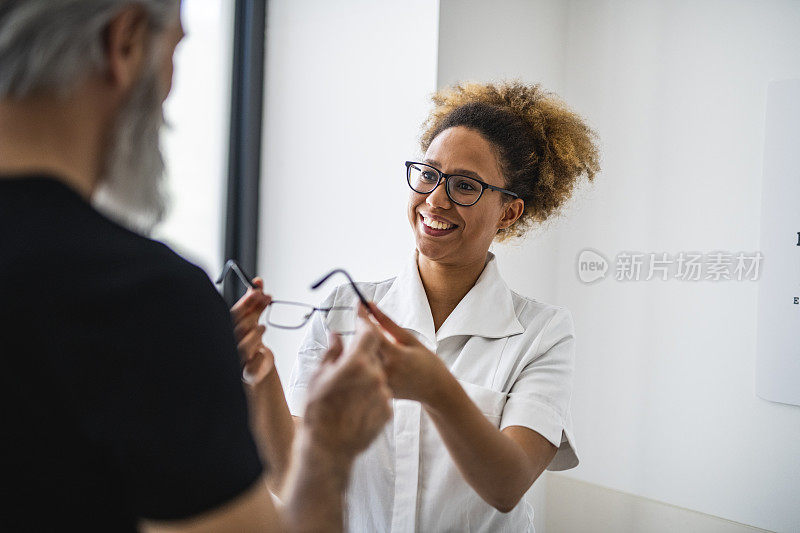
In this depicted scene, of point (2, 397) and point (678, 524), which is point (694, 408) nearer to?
point (678, 524)

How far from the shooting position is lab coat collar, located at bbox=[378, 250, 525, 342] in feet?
4.30

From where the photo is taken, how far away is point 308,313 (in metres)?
1.49

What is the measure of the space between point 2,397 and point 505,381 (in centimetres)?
93

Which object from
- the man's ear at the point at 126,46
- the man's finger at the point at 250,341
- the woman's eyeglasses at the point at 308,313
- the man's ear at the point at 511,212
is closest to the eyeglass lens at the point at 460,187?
the man's ear at the point at 511,212

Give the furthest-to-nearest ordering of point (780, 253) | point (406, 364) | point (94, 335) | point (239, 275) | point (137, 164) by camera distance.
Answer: point (780, 253) < point (239, 275) < point (406, 364) < point (137, 164) < point (94, 335)

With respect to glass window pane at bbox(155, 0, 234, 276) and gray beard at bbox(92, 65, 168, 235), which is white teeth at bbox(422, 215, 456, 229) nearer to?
gray beard at bbox(92, 65, 168, 235)

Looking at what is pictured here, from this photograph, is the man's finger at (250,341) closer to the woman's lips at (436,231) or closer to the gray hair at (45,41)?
the woman's lips at (436,231)

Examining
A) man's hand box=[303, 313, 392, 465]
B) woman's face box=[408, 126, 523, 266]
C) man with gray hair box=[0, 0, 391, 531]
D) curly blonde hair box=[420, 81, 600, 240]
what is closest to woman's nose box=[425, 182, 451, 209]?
woman's face box=[408, 126, 523, 266]

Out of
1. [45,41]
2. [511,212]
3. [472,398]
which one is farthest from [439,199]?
[45,41]

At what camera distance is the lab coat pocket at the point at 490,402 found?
1.23 metres

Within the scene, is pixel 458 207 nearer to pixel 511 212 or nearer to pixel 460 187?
pixel 460 187

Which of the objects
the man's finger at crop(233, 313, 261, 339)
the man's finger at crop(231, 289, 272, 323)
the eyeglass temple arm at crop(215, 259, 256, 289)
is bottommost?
the man's finger at crop(233, 313, 261, 339)

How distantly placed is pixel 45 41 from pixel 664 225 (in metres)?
1.81

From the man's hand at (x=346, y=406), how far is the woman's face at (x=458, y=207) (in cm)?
70
